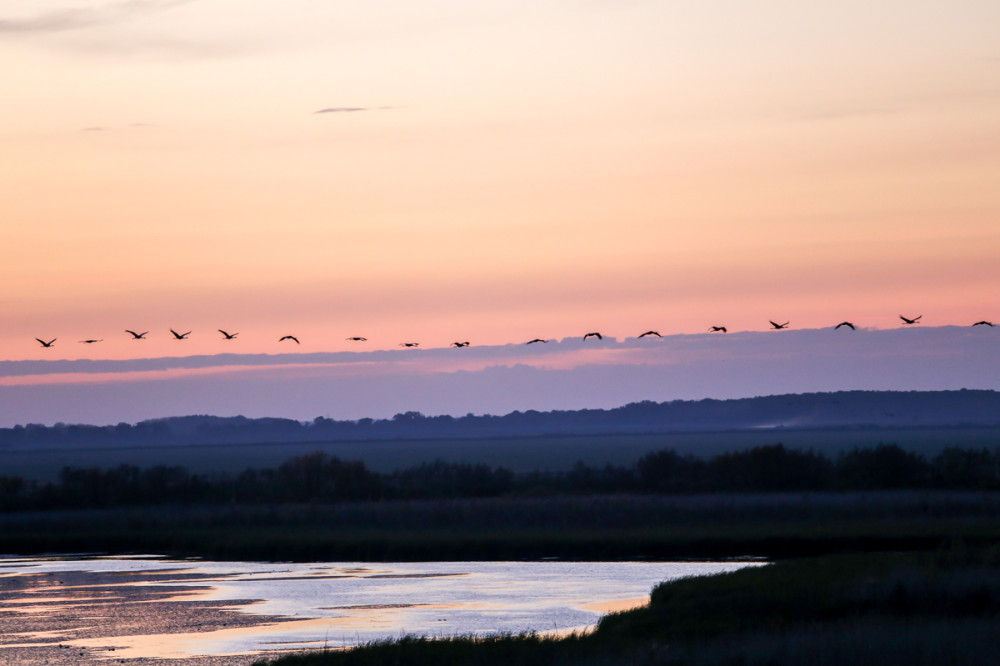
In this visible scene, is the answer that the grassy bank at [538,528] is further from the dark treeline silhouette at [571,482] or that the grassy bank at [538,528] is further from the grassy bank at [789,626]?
the grassy bank at [789,626]

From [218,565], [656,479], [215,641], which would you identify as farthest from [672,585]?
[656,479]

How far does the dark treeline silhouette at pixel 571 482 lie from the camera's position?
8469cm

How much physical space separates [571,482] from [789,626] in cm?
5956

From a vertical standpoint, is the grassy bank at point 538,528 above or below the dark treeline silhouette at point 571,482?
below

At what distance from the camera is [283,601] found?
44.1m

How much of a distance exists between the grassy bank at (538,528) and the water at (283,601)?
11.3 feet

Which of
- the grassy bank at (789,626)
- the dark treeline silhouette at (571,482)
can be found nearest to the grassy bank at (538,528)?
the dark treeline silhouette at (571,482)

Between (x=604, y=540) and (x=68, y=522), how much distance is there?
31.6 meters

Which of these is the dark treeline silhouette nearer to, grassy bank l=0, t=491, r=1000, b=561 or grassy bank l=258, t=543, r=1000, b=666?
grassy bank l=0, t=491, r=1000, b=561

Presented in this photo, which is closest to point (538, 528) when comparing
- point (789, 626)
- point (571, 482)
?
point (571, 482)

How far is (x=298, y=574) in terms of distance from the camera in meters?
53.0

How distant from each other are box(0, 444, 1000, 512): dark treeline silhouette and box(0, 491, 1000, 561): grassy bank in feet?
15.7

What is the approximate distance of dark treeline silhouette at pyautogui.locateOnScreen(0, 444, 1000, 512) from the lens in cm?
8469

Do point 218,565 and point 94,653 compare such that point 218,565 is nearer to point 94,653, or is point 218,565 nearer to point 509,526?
point 509,526
